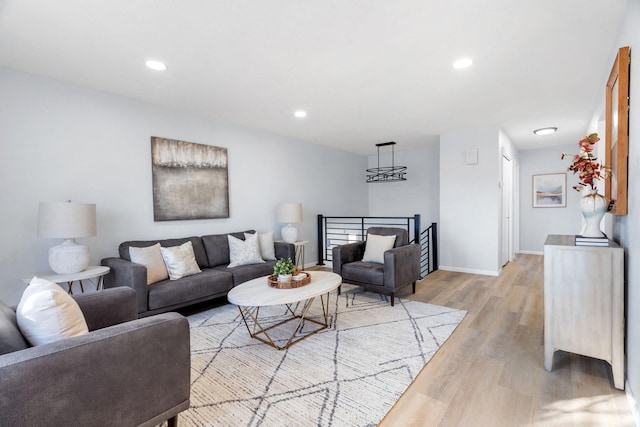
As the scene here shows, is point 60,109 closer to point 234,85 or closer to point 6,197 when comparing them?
point 6,197

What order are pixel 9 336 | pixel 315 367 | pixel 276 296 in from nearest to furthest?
pixel 9 336, pixel 315 367, pixel 276 296

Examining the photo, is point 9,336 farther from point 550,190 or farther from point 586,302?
point 550,190

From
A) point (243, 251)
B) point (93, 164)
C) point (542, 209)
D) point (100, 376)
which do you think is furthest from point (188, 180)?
point (542, 209)

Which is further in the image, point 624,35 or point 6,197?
point 6,197

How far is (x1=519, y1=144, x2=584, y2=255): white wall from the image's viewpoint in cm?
631

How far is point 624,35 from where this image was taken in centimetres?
199

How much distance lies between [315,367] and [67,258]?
2261 mm

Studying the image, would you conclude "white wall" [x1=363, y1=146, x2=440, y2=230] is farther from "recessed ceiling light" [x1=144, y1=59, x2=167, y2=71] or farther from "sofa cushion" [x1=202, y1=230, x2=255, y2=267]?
"recessed ceiling light" [x1=144, y1=59, x2=167, y2=71]

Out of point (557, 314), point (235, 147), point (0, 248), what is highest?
point (235, 147)

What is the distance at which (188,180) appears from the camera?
385cm

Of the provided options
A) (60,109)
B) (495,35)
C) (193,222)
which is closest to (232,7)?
(495,35)

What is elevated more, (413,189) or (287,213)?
(413,189)

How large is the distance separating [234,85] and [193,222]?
1.85 m

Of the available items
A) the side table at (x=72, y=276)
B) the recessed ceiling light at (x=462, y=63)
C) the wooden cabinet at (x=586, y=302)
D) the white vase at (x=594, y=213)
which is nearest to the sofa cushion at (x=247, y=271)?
the side table at (x=72, y=276)
